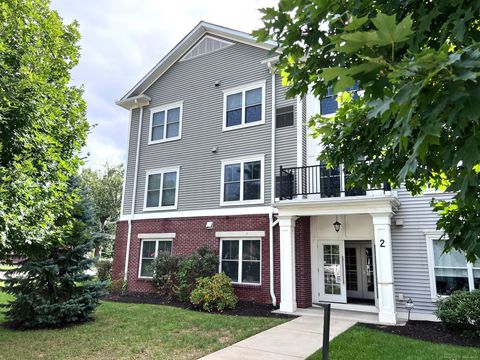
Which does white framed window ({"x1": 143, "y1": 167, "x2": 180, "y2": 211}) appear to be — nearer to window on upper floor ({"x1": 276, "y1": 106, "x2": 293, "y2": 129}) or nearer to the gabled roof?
the gabled roof

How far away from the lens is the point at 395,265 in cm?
1063

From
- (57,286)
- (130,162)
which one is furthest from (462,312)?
(130,162)

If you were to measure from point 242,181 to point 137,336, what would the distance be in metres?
6.98

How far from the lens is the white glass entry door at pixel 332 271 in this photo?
11.5 meters

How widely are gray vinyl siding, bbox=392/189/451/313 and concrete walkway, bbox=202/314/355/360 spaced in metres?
2.45

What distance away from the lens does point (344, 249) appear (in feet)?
38.8

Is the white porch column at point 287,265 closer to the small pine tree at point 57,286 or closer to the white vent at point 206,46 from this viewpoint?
the small pine tree at point 57,286

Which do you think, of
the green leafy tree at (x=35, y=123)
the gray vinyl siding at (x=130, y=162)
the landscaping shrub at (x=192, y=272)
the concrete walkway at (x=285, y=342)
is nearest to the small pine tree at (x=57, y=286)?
the green leafy tree at (x=35, y=123)

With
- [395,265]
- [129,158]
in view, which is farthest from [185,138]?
[395,265]

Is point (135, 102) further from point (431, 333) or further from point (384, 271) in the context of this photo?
point (431, 333)

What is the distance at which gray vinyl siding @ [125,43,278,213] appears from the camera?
13.4 meters

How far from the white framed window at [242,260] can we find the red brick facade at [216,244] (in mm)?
223

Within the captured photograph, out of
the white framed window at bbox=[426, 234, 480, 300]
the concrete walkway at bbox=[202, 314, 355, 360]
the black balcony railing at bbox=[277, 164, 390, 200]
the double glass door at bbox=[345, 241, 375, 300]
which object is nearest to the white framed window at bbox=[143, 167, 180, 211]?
the black balcony railing at bbox=[277, 164, 390, 200]

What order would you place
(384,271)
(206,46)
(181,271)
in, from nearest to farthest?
(384,271)
(181,271)
(206,46)
